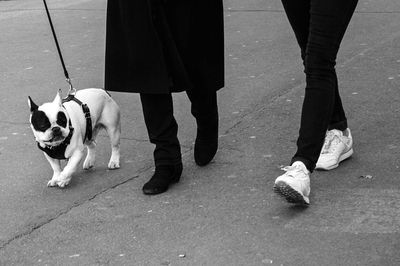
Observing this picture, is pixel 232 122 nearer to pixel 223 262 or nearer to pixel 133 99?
pixel 133 99

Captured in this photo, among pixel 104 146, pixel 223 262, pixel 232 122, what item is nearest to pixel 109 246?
pixel 223 262

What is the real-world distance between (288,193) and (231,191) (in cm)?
60

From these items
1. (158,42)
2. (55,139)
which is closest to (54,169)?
(55,139)

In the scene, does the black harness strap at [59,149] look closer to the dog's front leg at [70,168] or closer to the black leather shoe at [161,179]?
the dog's front leg at [70,168]

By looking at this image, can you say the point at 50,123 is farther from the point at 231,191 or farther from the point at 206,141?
the point at 231,191

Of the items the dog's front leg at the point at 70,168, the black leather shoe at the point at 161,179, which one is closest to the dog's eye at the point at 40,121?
the dog's front leg at the point at 70,168

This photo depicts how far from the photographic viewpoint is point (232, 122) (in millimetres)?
6621

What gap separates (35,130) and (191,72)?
96 centimetres

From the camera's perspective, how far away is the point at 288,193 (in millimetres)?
4566

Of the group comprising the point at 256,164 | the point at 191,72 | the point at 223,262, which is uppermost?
the point at 191,72

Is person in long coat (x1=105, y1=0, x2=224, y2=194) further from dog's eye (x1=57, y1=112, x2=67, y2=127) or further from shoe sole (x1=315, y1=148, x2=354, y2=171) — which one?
shoe sole (x1=315, y1=148, x2=354, y2=171)

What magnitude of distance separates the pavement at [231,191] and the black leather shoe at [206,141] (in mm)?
61

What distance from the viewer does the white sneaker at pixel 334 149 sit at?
530 centimetres

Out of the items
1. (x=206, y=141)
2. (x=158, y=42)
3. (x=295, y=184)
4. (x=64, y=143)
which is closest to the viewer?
(x=295, y=184)
